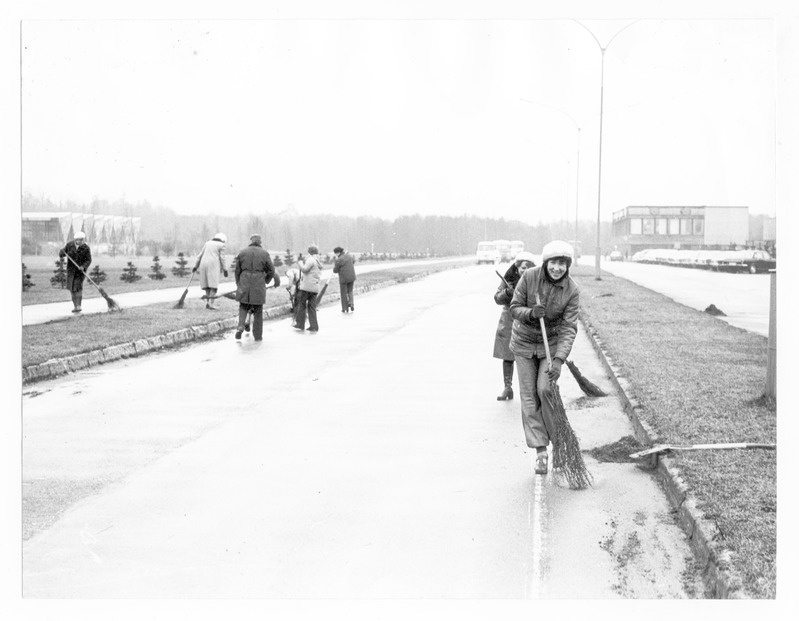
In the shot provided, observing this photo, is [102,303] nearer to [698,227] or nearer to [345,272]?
[345,272]

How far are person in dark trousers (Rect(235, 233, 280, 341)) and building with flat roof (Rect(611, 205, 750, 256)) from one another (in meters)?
5.61

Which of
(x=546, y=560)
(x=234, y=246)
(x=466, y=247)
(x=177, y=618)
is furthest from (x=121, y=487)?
(x=466, y=247)

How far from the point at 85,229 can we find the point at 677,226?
30.3 ft

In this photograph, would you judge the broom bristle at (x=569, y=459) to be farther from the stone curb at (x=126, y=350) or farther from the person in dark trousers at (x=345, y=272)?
the person in dark trousers at (x=345, y=272)

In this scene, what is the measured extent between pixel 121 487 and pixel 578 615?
3.23m

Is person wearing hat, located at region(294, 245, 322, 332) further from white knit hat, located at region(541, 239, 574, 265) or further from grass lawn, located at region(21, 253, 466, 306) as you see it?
white knit hat, located at region(541, 239, 574, 265)

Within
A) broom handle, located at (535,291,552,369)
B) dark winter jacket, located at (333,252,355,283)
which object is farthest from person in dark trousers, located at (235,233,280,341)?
broom handle, located at (535,291,552,369)

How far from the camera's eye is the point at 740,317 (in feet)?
60.5

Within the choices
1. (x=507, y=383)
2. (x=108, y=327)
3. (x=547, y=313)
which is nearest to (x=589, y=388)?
(x=507, y=383)

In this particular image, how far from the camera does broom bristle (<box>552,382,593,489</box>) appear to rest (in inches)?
263

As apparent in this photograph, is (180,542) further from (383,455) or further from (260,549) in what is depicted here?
(383,455)

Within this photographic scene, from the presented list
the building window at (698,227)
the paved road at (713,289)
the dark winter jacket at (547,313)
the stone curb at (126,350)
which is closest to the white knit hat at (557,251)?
the dark winter jacket at (547,313)

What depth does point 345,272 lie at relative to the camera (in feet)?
65.8

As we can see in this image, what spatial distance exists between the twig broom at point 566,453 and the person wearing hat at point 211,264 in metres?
11.8
